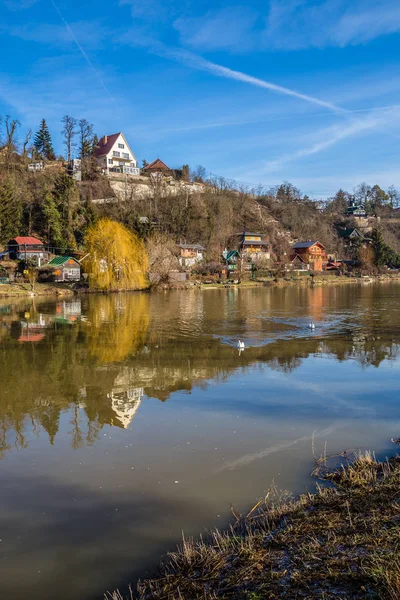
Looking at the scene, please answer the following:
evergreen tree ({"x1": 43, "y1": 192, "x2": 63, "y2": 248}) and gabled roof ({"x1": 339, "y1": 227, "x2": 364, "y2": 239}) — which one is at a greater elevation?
gabled roof ({"x1": 339, "y1": 227, "x2": 364, "y2": 239})

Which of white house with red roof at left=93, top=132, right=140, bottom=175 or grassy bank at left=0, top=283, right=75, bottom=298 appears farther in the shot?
white house with red roof at left=93, top=132, right=140, bottom=175

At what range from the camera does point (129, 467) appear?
26.7ft

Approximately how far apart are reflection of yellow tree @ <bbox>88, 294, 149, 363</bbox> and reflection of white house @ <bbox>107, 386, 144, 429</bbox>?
447 cm

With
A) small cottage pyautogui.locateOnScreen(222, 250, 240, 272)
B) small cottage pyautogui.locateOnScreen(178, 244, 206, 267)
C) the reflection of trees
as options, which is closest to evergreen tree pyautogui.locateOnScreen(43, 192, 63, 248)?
small cottage pyautogui.locateOnScreen(178, 244, 206, 267)

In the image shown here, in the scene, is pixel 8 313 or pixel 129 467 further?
pixel 8 313

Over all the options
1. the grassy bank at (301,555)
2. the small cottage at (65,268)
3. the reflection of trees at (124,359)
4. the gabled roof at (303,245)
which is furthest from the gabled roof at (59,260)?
the gabled roof at (303,245)

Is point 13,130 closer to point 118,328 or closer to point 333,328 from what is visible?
point 118,328

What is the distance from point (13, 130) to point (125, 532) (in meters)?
87.7

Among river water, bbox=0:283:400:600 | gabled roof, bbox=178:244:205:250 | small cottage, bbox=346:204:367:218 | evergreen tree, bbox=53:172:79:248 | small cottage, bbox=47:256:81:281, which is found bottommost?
river water, bbox=0:283:400:600

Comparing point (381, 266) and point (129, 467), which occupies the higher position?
point (381, 266)

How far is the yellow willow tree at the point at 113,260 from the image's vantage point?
52.1 m

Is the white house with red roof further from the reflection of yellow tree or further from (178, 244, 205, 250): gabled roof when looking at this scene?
the reflection of yellow tree

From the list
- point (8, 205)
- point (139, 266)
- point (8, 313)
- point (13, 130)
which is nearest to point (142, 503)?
point (8, 313)

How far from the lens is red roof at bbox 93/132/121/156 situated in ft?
322
